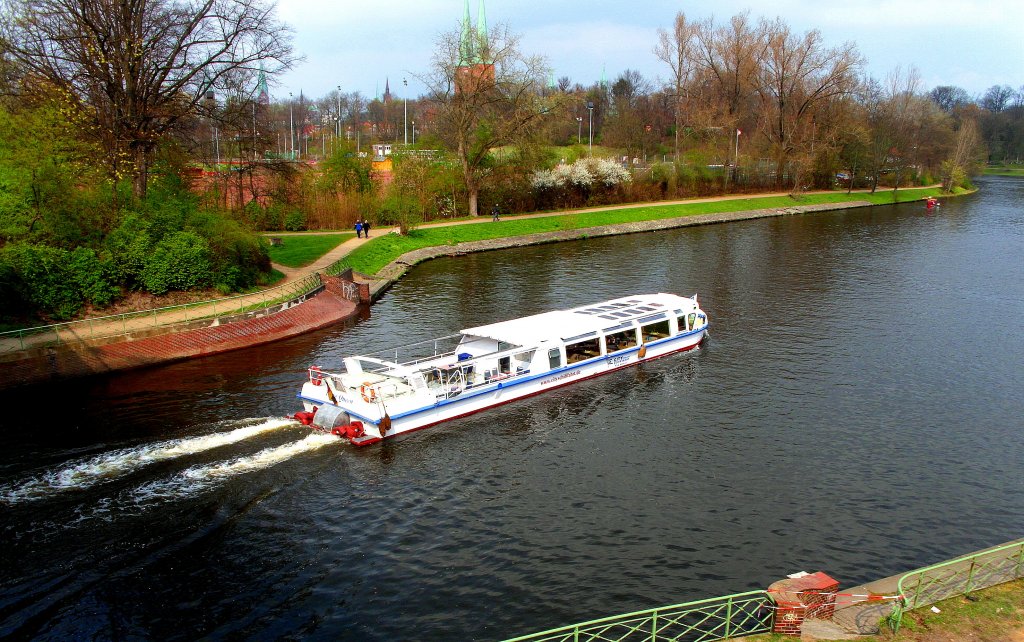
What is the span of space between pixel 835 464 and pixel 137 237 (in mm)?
32871

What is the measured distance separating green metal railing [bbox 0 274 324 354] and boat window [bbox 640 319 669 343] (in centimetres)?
1871

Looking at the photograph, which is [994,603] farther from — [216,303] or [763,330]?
[216,303]

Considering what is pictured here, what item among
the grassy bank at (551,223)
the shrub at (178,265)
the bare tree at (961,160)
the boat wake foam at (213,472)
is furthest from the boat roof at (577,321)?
the bare tree at (961,160)

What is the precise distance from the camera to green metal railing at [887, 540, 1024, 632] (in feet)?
44.6

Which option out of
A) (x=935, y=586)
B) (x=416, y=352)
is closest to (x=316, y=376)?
(x=416, y=352)

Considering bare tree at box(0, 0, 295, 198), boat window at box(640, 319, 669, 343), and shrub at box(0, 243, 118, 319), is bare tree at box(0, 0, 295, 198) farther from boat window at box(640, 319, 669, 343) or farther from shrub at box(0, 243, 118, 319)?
boat window at box(640, 319, 669, 343)

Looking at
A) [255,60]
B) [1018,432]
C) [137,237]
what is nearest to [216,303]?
[137,237]

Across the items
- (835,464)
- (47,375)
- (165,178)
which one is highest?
(165,178)

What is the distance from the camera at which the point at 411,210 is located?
63.7 metres

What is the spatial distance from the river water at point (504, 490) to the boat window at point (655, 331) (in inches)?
62.4

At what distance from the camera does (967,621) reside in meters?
13.0

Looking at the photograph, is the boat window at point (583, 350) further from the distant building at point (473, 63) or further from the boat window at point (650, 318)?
the distant building at point (473, 63)

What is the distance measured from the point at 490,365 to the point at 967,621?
18405mm

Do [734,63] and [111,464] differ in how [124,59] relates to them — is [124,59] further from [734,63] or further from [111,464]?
[734,63]
